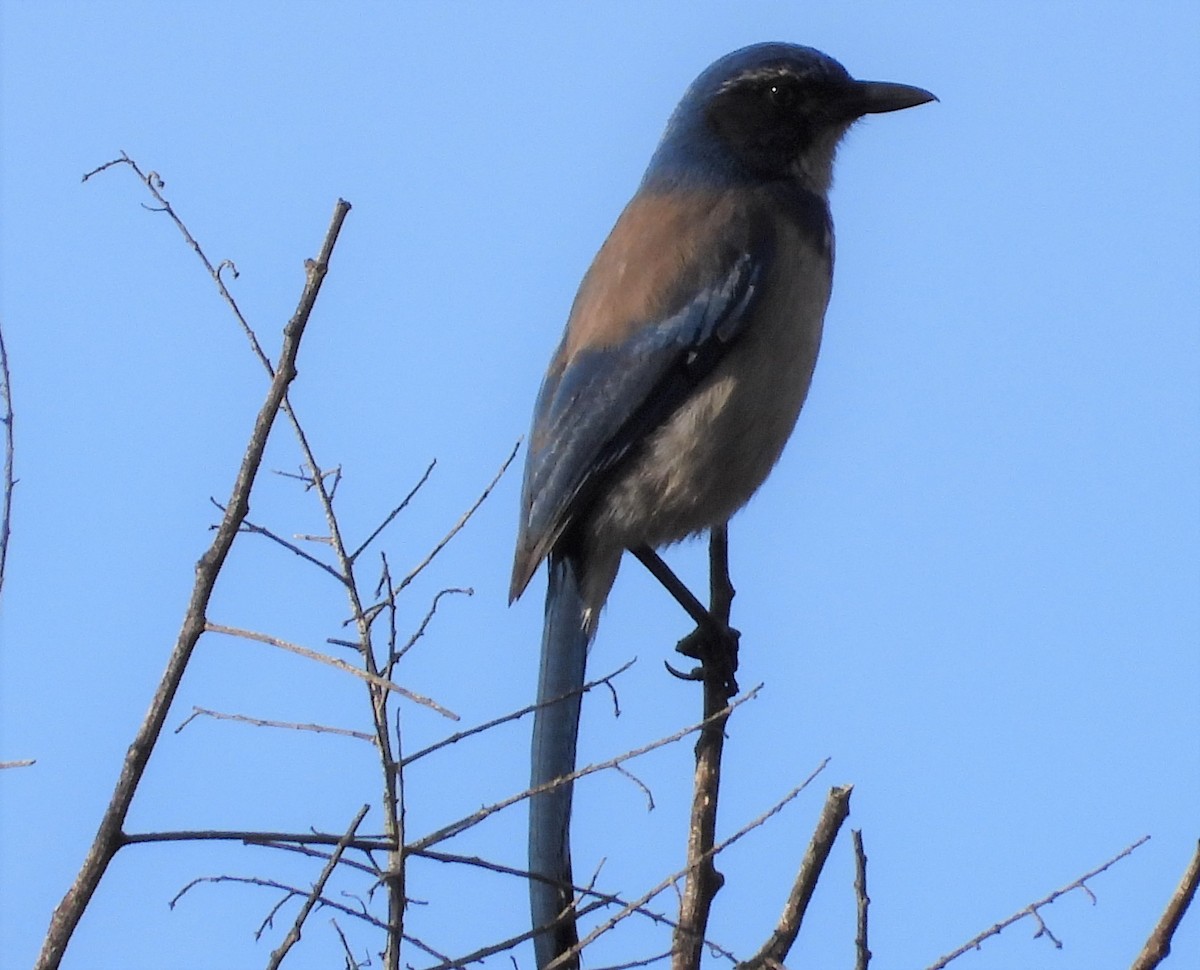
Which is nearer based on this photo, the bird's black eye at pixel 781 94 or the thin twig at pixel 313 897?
the thin twig at pixel 313 897

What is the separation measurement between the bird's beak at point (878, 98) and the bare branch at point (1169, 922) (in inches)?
144

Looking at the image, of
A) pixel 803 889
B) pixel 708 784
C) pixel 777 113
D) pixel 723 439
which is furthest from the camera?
pixel 777 113

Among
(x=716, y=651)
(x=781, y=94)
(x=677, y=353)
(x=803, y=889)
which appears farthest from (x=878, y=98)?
(x=803, y=889)

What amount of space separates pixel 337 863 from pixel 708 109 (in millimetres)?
3736

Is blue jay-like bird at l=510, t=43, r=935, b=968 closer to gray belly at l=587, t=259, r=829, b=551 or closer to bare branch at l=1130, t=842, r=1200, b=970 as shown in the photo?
gray belly at l=587, t=259, r=829, b=551

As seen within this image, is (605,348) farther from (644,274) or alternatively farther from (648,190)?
(648,190)

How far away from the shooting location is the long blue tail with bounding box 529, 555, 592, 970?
4977 millimetres

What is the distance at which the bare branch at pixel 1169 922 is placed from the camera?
3.49 m

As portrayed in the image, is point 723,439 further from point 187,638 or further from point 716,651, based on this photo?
point 187,638

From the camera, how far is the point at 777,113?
257 inches

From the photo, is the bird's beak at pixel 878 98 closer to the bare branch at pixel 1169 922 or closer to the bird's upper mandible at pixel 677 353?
the bird's upper mandible at pixel 677 353

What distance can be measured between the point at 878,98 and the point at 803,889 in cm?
346

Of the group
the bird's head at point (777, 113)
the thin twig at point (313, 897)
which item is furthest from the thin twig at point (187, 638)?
the bird's head at point (777, 113)

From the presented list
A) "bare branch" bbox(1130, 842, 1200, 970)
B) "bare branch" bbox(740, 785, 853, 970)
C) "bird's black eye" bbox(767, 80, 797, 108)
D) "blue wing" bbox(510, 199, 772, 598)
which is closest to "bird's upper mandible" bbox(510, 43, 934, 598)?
"blue wing" bbox(510, 199, 772, 598)
